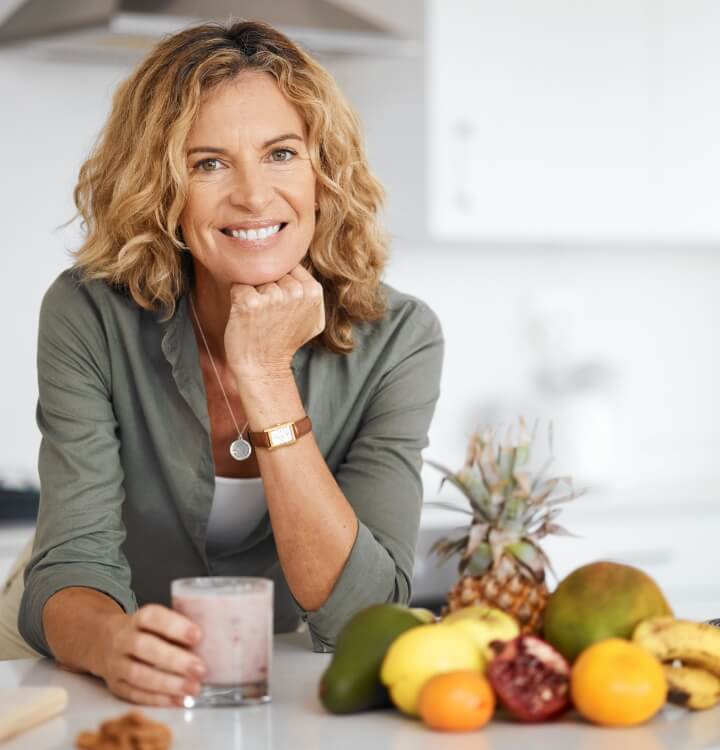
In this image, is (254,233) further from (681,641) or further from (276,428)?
(681,641)

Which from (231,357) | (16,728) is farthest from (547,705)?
(231,357)

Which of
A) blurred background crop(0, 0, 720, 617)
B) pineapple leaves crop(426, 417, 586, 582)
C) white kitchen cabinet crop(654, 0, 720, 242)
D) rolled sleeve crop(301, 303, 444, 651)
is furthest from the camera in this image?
white kitchen cabinet crop(654, 0, 720, 242)

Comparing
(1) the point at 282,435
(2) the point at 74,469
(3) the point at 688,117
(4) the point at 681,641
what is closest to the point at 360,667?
(4) the point at 681,641

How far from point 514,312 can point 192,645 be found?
10.2ft

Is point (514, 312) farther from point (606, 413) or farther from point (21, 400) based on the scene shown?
point (21, 400)

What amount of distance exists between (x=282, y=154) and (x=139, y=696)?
0.86 meters

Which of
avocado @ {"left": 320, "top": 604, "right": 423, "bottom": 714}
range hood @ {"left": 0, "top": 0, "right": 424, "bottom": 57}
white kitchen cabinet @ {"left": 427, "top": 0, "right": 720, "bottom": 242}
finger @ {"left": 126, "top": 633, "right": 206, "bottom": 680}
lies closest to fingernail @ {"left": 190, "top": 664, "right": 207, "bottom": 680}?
finger @ {"left": 126, "top": 633, "right": 206, "bottom": 680}

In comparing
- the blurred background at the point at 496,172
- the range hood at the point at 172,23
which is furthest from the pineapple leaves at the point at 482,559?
the blurred background at the point at 496,172

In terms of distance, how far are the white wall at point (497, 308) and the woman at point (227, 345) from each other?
5.23 ft

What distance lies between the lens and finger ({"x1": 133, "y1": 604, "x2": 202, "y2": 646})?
3.95 feet

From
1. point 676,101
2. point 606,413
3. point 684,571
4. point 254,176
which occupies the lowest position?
point 684,571

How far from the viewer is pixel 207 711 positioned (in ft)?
3.93

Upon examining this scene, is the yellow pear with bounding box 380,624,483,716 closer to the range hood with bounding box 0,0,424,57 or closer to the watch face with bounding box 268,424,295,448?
the watch face with bounding box 268,424,295,448

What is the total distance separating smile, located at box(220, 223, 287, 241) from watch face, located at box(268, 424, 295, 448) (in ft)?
0.99
